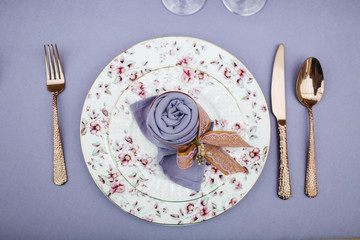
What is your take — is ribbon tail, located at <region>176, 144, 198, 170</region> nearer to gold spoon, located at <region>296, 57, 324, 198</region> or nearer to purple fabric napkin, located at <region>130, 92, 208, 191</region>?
purple fabric napkin, located at <region>130, 92, 208, 191</region>

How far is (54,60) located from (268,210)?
515mm

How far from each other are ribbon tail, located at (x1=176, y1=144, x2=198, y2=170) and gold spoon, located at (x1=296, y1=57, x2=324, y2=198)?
0.24m

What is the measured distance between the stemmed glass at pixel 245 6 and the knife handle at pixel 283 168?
0.78ft

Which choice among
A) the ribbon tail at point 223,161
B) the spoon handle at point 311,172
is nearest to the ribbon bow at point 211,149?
the ribbon tail at point 223,161

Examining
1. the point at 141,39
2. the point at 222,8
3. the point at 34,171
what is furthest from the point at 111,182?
the point at 222,8

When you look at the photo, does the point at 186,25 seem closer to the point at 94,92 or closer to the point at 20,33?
the point at 94,92

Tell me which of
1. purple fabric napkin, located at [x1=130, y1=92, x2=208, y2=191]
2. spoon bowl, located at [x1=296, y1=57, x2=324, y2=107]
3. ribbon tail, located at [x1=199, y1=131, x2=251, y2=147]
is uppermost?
spoon bowl, located at [x1=296, y1=57, x2=324, y2=107]

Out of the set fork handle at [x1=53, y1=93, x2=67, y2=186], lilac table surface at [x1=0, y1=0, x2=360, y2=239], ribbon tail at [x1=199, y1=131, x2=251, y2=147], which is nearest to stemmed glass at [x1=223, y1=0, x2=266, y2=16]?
lilac table surface at [x1=0, y1=0, x2=360, y2=239]

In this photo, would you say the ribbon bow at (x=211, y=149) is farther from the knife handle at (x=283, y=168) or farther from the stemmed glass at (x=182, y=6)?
the stemmed glass at (x=182, y=6)

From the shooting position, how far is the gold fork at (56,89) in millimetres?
491

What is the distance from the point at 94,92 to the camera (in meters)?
0.48

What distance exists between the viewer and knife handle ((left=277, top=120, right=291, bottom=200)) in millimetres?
497

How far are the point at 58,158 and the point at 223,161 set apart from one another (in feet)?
1.02

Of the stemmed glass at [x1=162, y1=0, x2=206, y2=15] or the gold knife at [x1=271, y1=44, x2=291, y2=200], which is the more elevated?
the stemmed glass at [x1=162, y1=0, x2=206, y2=15]
